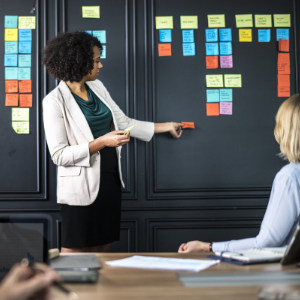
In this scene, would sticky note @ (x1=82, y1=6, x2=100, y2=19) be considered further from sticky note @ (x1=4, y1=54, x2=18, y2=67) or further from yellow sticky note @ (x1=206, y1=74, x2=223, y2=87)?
yellow sticky note @ (x1=206, y1=74, x2=223, y2=87)

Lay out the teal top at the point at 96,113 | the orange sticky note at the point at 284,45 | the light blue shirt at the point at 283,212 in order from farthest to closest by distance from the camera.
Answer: the orange sticky note at the point at 284,45, the teal top at the point at 96,113, the light blue shirt at the point at 283,212

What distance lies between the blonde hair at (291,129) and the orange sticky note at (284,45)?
1.61 meters

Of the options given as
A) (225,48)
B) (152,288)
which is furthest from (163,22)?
(152,288)

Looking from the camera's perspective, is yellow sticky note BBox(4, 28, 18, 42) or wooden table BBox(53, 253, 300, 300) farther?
yellow sticky note BBox(4, 28, 18, 42)

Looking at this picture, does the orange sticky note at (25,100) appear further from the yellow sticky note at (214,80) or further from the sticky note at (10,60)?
the yellow sticky note at (214,80)

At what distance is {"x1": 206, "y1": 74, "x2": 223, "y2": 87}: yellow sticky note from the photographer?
2.75 meters

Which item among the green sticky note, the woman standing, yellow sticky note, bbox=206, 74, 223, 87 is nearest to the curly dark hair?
→ the woman standing

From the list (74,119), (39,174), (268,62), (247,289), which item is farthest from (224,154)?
(247,289)

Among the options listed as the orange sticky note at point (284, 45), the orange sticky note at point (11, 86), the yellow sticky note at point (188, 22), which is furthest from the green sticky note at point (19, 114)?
the orange sticky note at point (284, 45)

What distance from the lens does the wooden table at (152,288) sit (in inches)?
31.9

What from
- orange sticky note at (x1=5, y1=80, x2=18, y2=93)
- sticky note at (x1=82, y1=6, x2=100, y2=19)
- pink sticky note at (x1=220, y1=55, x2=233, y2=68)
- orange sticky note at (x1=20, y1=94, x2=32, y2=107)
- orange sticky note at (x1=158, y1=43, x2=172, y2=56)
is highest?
sticky note at (x1=82, y1=6, x2=100, y2=19)

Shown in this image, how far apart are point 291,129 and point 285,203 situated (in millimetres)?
305

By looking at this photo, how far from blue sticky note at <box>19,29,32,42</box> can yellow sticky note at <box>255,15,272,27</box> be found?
5.99 ft

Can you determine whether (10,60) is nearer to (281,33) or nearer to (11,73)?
(11,73)
